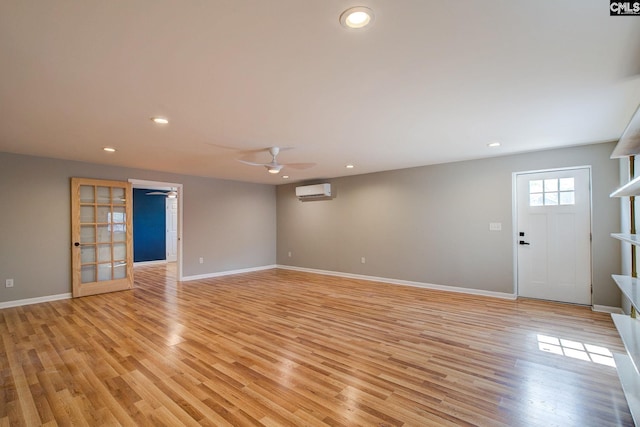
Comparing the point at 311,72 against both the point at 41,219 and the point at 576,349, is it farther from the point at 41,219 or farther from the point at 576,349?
the point at 41,219

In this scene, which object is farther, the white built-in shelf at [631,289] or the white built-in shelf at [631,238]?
the white built-in shelf at [631,238]

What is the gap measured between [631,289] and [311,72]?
7.96 feet

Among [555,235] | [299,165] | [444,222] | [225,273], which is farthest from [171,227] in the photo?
[555,235]

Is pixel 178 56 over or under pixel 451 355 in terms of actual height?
over

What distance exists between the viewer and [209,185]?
721 centimetres

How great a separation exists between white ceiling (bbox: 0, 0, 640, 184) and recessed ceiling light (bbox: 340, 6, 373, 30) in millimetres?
38

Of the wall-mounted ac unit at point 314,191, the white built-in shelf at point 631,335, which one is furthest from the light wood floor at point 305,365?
the wall-mounted ac unit at point 314,191

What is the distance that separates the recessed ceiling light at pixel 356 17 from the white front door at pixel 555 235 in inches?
183

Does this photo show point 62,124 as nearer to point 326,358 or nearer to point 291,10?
point 291,10

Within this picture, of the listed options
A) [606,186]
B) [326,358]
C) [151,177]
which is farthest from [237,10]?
[151,177]

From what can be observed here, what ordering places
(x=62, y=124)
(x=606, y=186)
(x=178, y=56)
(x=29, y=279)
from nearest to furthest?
(x=178, y=56)
(x=62, y=124)
(x=606, y=186)
(x=29, y=279)

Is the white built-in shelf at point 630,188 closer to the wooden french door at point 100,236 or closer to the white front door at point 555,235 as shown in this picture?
the white front door at point 555,235

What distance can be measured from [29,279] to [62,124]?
324 cm

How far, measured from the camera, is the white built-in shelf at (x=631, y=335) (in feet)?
5.21
